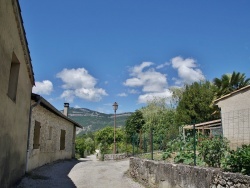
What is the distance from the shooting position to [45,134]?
46.4 feet

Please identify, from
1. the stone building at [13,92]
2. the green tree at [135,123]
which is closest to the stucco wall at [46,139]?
the stone building at [13,92]

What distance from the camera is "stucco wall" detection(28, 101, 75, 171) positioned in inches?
461

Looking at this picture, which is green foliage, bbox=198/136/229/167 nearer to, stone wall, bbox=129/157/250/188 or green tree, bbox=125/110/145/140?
stone wall, bbox=129/157/250/188

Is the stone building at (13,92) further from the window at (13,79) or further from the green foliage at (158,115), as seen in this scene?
the green foliage at (158,115)

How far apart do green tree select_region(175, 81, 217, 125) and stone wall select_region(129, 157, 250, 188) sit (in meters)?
22.7

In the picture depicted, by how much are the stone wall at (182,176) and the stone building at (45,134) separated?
4317mm

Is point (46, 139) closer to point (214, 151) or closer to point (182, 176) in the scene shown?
point (182, 176)

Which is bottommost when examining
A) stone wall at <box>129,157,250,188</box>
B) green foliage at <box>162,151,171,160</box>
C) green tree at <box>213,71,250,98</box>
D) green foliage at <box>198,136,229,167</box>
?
stone wall at <box>129,157,250,188</box>

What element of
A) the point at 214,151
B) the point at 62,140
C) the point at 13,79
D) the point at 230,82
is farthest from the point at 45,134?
the point at 230,82

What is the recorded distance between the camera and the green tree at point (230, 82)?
28.8 metres

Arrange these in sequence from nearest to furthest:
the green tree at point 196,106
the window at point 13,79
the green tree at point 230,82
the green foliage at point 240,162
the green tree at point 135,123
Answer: the green foliage at point 240,162, the window at point 13,79, the green tree at point 230,82, the green tree at point 196,106, the green tree at point 135,123

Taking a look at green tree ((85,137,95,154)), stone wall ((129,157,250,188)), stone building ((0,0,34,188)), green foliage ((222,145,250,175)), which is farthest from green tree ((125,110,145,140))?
green foliage ((222,145,250,175))

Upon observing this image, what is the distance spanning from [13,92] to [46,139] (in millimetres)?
7343

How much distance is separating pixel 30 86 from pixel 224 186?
7230mm
